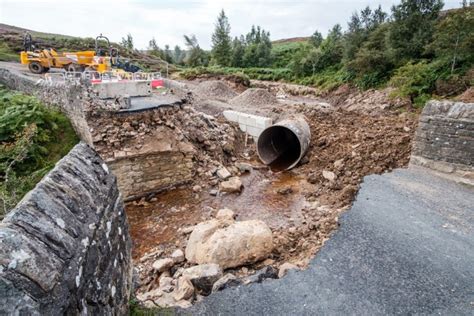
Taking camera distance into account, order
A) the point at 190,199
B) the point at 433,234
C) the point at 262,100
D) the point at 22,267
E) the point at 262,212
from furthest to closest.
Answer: the point at 262,100
the point at 190,199
the point at 262,212
the point at 433,234
the point at 22,267

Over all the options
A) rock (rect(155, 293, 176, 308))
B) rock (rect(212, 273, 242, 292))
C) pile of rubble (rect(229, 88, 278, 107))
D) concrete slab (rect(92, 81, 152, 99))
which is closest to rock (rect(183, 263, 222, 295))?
rock (rect(212, 273, 242, 292))

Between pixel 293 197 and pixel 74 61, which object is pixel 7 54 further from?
pixel 293 197

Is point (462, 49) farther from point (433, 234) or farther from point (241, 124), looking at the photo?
point (433, 234)

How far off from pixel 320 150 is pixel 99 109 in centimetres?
786

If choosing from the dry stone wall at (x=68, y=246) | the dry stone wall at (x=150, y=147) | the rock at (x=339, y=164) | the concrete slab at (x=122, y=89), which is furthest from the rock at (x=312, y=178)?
the dry stone wall at (x=68, y=246)

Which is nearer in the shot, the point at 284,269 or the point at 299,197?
the point at 284,269

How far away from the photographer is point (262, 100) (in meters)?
18.7

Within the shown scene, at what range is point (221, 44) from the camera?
150 ft

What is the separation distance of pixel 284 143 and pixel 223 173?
4197 millimetres

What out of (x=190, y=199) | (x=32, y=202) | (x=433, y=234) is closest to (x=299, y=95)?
(x=190, y=199)

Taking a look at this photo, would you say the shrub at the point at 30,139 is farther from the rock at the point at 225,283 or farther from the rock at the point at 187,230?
the rock at the point at 225,283

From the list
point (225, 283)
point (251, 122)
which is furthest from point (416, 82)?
point (225, 283)

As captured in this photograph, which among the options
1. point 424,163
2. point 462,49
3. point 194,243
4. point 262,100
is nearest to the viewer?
point 194,243

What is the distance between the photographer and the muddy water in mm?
7637
